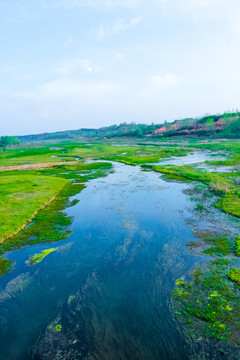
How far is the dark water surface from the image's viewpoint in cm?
814

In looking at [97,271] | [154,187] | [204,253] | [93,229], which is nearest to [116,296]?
[97,271]

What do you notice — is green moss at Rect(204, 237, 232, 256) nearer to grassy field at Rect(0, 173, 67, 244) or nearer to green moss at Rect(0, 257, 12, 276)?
green moss at Rect(0, 257, 12, 276)

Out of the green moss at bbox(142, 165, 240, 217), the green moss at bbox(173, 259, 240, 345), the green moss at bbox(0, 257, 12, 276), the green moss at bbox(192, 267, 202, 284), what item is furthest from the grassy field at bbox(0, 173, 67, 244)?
the green moss at bbox(142, 165, 240, 217)

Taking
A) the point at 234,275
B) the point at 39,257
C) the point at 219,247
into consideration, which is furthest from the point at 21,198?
the point at 234,275

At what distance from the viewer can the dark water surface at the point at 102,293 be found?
814 centimetres

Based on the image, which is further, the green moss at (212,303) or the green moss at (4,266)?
the green moss at (4,266)

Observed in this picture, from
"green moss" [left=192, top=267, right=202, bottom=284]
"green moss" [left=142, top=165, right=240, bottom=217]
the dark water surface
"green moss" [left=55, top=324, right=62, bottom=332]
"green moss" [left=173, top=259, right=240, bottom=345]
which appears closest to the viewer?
the dark water surface

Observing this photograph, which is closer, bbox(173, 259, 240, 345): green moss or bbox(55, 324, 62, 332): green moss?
bbox(173, 259, 240, 345): green moss

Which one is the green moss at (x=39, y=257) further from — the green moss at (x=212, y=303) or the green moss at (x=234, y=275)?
the green moss at (x=234, y=275)

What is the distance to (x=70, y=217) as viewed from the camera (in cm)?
2020

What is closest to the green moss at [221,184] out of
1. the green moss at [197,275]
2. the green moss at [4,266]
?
the green moss at [197,275]

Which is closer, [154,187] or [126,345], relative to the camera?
[126,345]

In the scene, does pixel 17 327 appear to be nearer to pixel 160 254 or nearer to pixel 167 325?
pixel 167 325

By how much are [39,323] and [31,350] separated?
1198 millimetres
